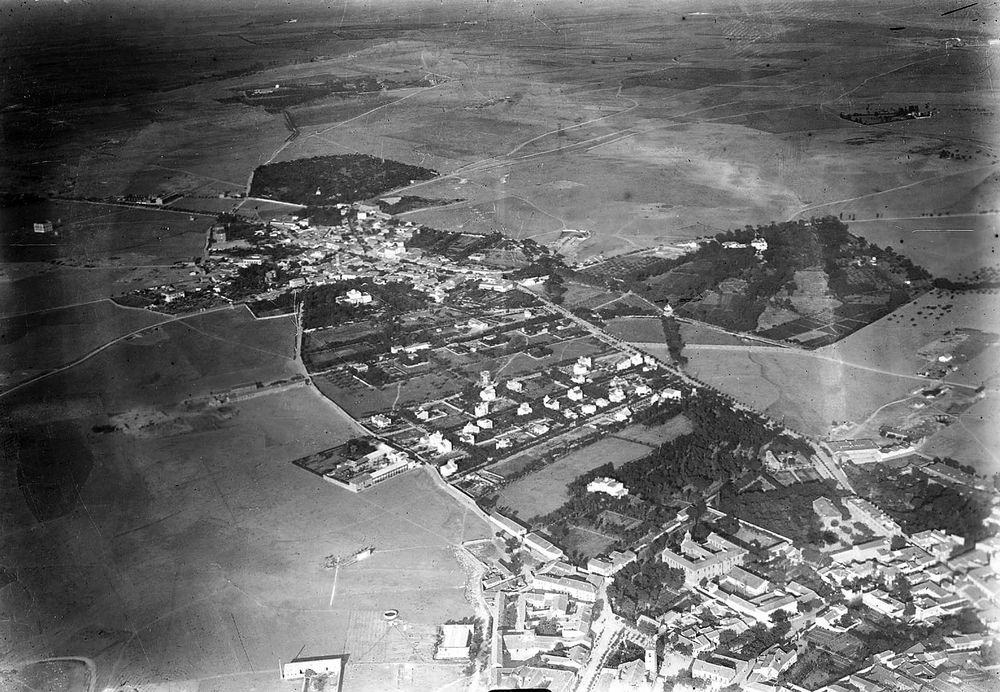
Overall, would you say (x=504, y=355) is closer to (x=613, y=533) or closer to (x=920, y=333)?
(x=613, y=533)

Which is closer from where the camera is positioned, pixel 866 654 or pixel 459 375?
pixel 866 654

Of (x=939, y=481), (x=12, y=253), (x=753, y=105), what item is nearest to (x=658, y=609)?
(x=939, y=481)

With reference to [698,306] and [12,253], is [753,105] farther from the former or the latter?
[12,253]

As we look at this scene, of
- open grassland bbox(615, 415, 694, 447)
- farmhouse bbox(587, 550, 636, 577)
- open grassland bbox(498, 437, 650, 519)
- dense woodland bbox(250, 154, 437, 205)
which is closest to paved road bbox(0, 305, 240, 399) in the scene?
dense woodland bbox(250, 154, 437, 205)

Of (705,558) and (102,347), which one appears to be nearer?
(705,558)

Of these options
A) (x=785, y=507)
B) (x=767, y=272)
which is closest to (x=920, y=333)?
(x=767, y=272)

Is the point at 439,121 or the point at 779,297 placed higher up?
the point at 439,121

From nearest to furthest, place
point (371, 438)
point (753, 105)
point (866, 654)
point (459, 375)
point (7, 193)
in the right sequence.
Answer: point (866, 654) → point (371, 438) → point (459, 375) → point (7, 193) → point (753, 105)
